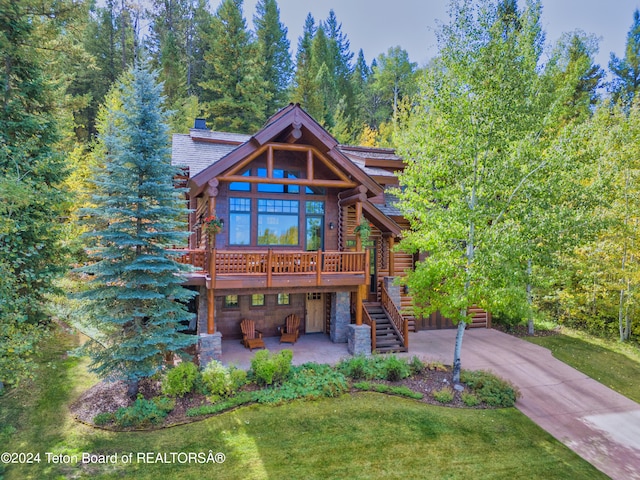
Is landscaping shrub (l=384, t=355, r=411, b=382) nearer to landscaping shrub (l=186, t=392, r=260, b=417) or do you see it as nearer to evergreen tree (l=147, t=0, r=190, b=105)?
landscaping shrub (l=186, t=392, r=260, b=417)

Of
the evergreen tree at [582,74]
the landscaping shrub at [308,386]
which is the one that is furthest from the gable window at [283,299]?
the evergreen tree at [582,74]

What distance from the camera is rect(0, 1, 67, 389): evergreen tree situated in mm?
7766

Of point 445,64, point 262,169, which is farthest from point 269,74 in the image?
point 445,64

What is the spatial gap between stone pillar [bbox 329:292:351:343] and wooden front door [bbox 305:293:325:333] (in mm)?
946

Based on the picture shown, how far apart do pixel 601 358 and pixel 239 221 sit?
1390cm

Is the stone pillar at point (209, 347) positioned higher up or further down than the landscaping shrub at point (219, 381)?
higher up

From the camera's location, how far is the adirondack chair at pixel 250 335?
38.6 ft

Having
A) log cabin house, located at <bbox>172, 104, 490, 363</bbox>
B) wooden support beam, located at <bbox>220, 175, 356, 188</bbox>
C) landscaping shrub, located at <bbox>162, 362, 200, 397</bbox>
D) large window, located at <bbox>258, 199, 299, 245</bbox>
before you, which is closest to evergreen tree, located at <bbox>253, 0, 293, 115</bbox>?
log cabin house, located at <bbox>172, 104, 490, 363</bbox>

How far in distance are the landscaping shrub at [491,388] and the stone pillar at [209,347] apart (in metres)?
7.19

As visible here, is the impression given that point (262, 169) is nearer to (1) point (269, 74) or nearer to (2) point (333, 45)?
(1) point (269, 74)

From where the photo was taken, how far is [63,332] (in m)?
12.5

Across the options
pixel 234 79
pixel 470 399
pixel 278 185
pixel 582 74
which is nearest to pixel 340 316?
pixel 470 399

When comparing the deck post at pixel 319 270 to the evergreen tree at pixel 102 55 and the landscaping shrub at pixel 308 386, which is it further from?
the evergreen tree at pixel 102 55

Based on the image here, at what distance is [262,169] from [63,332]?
945 cm
